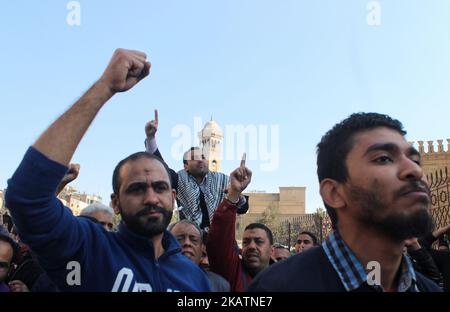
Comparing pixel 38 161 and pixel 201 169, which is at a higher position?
pixel 201 169

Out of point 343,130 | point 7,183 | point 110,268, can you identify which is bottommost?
point 110,268

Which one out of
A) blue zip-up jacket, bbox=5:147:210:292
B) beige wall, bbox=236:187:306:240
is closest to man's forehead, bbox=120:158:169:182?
blue zip-up jacket, bbox=5:147:210:292

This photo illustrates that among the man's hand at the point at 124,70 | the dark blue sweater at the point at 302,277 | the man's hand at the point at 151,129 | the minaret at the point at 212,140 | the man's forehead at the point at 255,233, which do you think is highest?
the minaret at the point at 212,140

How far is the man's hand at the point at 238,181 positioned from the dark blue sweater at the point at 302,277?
1390 mm

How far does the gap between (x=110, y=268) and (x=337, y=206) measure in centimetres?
107

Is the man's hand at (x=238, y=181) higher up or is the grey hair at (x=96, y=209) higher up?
the man's hand at (x=238, y=181)

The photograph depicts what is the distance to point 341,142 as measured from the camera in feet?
6.23

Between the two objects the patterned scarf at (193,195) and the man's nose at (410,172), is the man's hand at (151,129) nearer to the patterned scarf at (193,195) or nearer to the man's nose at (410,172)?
the patterned scarf at (193,195)

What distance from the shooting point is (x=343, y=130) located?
76.4 inches

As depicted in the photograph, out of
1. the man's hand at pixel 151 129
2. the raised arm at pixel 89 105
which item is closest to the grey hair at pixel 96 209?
the man's hand at pixel 151 129

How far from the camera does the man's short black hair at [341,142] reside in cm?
186
